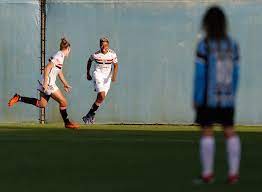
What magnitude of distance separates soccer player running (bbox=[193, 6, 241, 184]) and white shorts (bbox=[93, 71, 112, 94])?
1151 centimetres

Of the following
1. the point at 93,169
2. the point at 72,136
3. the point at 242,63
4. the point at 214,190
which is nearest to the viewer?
the point at 214,190

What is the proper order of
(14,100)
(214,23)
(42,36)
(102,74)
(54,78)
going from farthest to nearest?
(42,36), (102,74), (14,100), (54,78), (214,23)

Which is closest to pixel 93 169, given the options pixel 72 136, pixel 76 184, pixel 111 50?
pixel 76 184

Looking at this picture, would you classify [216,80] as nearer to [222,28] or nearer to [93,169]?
[222,28]

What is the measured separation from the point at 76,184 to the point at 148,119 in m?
12.4

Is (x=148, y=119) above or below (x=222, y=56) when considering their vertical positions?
below

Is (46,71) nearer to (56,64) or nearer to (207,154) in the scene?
(56,64)

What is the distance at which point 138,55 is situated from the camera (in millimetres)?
21188

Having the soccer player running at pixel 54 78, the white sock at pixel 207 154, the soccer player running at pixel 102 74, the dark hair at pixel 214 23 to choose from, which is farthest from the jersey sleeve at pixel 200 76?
the soccer player running at pixel 102 74

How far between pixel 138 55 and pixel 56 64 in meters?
3.08

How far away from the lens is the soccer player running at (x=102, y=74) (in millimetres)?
20547

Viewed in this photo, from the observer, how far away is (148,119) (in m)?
21.4

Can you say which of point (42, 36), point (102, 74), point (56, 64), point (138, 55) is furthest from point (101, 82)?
point (56, 64)

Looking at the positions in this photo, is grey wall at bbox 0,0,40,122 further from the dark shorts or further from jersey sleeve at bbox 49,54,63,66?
the dark shorts
